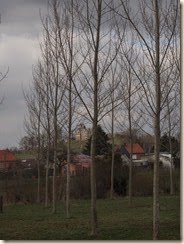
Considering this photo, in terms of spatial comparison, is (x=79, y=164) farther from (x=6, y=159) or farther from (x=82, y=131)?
(x=82, y=131)

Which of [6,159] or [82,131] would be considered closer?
[82,131]

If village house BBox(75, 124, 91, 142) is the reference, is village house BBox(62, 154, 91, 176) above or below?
below

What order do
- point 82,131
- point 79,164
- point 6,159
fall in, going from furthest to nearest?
point 79,164, point 6,159, point 82,131

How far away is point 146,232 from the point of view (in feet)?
30.0

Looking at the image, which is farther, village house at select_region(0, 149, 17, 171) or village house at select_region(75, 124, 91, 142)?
village house at select_region(0, 149, 17, 171)

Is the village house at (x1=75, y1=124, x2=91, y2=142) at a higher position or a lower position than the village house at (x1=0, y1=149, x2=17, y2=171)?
higher

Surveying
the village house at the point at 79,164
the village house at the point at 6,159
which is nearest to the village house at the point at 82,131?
the village house at the point at 79,164

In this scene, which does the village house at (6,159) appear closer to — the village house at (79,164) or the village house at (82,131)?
the village house at (79,164)

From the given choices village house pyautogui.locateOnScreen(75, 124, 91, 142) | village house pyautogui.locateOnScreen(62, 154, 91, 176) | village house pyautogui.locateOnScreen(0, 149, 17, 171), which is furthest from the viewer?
village house pyautogui.locateOnScreen(0, 149, 17, 171)

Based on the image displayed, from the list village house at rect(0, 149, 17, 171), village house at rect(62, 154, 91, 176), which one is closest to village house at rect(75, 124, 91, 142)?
village house at rect(62, 154, 91, 176)

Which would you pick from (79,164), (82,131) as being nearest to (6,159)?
(79,164)

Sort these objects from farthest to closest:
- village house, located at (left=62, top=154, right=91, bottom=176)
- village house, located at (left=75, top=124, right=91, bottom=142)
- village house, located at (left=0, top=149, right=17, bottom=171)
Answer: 1. village house, located at (left=0, top=149, right=17, bottom=171)
2. village house, located at (left=62, top=154, right=91, bottom=176)
3. village house, located at (left=75, top=124, right=91, bottom=142)

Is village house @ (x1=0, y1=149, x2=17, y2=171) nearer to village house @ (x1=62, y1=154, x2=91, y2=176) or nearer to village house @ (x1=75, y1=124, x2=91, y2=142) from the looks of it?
village house @ (x1=62, y1=154, x2=91, y2=176)

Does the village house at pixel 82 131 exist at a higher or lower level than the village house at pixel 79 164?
higher
